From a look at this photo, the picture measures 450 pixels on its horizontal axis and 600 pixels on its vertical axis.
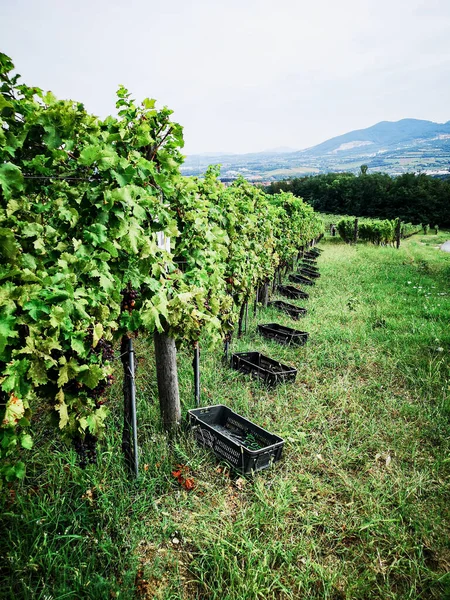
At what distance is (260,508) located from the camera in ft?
9.54

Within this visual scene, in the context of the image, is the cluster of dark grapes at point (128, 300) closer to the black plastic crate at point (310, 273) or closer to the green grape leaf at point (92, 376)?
the green grape leaf at point (92, 376)

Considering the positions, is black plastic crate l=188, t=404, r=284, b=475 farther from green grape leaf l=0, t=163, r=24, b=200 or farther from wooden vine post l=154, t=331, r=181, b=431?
green grape leaf l=0, t=163, r=24, b=200

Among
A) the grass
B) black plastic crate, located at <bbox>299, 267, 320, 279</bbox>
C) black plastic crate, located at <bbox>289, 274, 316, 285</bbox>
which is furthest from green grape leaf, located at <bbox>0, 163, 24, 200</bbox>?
black plastic crate, located at <bbox>299, 267, 320, 279</bbox>

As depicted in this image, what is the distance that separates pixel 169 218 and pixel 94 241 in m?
0.85

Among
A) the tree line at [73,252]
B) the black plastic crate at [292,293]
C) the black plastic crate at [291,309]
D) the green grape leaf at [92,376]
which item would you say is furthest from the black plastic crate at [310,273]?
the green grape leaf at [92,376]

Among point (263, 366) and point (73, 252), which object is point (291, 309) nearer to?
point (263, 366)

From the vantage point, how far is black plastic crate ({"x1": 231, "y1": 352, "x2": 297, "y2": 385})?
4.87 meters

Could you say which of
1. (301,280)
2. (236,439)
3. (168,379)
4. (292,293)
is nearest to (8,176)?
→ (168,379)

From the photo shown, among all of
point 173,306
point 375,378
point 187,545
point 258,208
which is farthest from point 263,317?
point 187,545

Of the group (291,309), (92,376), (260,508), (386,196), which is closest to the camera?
(92,376)

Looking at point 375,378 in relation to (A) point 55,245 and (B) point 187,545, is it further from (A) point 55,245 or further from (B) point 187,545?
(A) point 55,245

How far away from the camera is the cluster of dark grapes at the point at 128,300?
9.18 ft

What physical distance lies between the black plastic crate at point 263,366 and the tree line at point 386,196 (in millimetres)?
46594

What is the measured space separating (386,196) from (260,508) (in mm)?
59907
